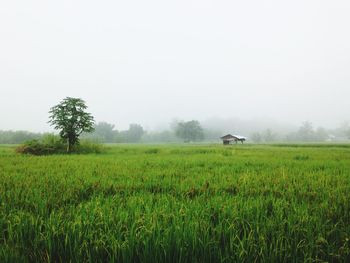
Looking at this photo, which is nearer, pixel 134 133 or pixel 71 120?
pixel 71 120

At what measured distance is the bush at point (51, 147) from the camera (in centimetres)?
1689

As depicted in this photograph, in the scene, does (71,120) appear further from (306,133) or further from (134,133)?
(306,133)

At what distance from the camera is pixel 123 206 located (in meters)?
2.78

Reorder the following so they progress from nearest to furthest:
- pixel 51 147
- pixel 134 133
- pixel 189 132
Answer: pixel 51 147 → pixel 189 132 → pixel 134 133

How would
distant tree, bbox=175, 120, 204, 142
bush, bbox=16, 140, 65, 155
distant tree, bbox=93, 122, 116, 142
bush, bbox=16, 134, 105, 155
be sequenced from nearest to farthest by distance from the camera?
bush, bbox=16, 140, 65, 155 < bush, bbox=16, 134, 105, 155 < distant tree, bbox=175, 120, 204, 142 < distant tree, bbox=93, 122, 116, 142

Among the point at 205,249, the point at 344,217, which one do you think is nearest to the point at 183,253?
the point at 205,249

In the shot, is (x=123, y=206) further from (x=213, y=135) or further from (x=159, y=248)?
(x=213, y=135)

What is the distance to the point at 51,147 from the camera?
18.3 meters

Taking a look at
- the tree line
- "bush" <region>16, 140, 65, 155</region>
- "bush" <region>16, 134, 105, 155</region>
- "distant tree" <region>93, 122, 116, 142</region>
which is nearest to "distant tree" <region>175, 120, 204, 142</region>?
the tree line

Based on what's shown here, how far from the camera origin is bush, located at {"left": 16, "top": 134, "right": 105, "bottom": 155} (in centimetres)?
1689

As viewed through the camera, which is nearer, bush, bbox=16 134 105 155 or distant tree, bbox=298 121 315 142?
bush, bbox=16 134 105 155

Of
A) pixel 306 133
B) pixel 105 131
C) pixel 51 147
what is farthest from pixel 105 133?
pixel 306 133

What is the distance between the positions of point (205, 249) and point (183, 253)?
0.60ft

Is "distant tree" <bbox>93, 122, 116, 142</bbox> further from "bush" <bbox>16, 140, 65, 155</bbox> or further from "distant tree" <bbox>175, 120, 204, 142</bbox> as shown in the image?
"bush" <bbox>16, 140, 65, 155</bbox>
